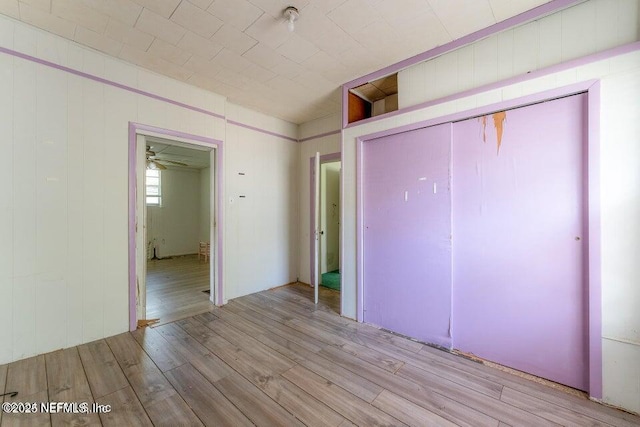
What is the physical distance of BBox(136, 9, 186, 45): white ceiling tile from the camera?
206 centimetres

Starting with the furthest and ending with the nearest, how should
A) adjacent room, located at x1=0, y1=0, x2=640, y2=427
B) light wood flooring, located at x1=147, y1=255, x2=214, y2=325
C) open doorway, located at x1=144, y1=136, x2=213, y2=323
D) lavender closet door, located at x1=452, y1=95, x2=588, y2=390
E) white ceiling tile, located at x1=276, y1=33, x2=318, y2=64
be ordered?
open doorway, located at x1=144, y1=136, x2=213, y2=323 → light wood flooring, located at x1=147, y1=255, x2=214, y2=325 → white ceiling tile, located at x1=276, y1=33, x2=318, y2=64 → lavender closet door, located at x1=452, y1=95, x2=588, y2=390 → adjacent room, located at x1=0, y1=0, x2=640, y2=427

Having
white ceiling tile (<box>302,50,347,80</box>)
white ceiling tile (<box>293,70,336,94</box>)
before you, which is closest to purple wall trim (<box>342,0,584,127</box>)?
white ceiling tile (<box>293,70,336,94</box>)

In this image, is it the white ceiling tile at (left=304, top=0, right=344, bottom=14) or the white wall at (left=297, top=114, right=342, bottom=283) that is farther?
the white wall at (left=297, top=114, right=342, bottom=283)

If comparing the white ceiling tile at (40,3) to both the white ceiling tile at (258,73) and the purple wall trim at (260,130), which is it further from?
the purple wall trim at (260,130)

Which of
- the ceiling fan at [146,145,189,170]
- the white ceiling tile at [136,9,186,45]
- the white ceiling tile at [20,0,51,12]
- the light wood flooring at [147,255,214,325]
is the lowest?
the light wood flooring at [147,255,214,325]

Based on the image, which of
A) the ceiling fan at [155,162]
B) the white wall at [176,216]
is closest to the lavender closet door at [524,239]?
the ceiling fan at [155,162]

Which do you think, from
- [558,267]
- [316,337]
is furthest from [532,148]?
[316,337]

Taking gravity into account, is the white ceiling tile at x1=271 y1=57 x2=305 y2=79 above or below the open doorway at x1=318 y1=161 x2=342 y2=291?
above

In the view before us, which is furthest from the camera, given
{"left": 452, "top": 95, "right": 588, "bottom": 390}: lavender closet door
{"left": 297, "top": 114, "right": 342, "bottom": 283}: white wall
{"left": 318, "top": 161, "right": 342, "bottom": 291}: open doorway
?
{"left": 318, "top": 161, "right": 342, "bottom": 291}: open doorway

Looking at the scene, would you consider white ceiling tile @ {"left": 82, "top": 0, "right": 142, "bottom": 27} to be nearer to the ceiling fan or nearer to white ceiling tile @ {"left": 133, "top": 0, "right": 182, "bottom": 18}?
white ceiling tile @ {"left": 133, "top": 0, "right": 182, "bottom": 18}

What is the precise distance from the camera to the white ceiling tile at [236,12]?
1.93 meters

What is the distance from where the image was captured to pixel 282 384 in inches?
74.7

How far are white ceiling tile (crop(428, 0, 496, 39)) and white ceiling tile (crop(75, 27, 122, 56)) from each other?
2777 millimetres

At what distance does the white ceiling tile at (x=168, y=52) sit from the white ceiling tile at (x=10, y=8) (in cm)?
85
